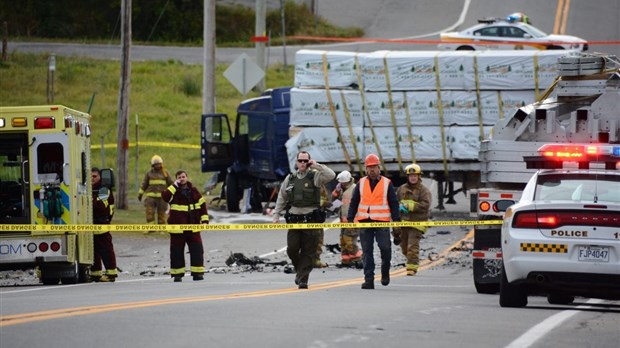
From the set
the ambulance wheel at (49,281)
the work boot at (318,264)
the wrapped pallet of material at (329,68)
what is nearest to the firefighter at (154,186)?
the wrapped pallet of material at (329,68)

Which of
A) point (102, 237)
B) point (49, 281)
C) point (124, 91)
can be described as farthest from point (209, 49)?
point (49, 281)

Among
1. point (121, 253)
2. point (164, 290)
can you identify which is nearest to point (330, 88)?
point (121, 253)

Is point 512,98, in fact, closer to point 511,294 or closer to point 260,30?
point 260,30

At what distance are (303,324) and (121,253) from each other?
13.1 metres

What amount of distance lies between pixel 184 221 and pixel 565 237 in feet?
24.4

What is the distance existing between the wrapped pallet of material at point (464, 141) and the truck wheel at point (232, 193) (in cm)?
526

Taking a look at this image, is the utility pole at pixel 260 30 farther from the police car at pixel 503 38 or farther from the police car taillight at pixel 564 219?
the police car taillight at pixel 564 219

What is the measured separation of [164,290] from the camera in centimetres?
1697

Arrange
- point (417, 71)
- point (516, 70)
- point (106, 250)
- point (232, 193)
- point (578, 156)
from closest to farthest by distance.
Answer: point (578, 156), point (106, 250), point (516, 70), point (417, 71), point (232, 193)

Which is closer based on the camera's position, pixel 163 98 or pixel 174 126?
pixel 174 126

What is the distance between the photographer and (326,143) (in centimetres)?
3070

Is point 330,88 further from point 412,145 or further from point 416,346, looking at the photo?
point 416,346

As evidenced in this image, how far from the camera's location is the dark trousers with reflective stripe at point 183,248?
19719 mm

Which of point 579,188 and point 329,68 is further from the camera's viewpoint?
point 329,68
